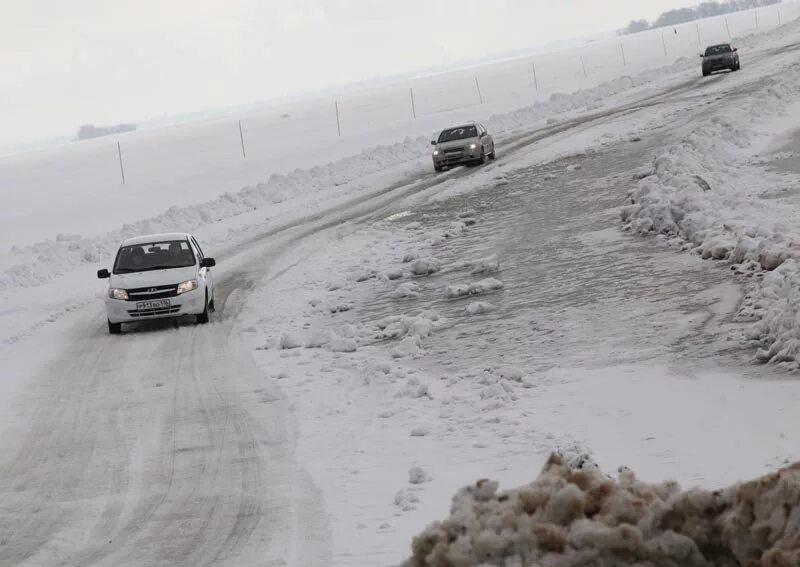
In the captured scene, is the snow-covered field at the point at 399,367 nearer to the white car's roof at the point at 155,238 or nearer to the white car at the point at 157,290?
the white car at the point at 157,290

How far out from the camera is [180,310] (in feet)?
57.3

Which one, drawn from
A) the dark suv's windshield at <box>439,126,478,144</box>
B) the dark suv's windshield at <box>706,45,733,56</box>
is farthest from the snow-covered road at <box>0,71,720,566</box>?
the dark suv's windshield at <box>706,45,733,56</box>

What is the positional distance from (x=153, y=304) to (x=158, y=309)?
4.4 inches

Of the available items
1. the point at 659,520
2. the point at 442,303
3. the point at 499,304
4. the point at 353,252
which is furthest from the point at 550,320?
the point at 659,520

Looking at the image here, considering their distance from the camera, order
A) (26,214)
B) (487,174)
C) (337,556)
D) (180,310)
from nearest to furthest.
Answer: (337,556) → (180,310) → (487,174) → (26,214)

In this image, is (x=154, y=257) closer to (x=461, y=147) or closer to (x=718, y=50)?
(x=461, y=147)

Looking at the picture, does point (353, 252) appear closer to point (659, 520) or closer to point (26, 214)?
point (659, 520)

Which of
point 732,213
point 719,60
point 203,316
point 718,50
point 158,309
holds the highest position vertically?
point 718,50

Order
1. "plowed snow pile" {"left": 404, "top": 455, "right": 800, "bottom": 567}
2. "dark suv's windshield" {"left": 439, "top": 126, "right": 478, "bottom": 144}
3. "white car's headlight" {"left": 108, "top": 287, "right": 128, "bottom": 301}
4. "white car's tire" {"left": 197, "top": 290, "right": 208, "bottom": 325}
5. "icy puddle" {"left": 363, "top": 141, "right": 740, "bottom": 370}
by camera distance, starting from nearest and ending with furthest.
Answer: "plowed snow pile" {"left": 404, "top": 455, "right": 800, "bottom": 567}
"icy puddle" {"left": 363, "top": 141, "right": 740, "bottom": 370}
"white car's headlight" {"left": 108, "top": 287, "right": 128, "bottom": 301}
"white car's tire" {"left": 197, "top": 290, "right": 208, "bottom": 325}
"dark suv's windshield" {"left": 439, "top": 126, "right": 478, "bottom": 144}

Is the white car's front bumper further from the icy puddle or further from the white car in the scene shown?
the icy puddle

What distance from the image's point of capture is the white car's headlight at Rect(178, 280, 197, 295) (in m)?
17.5

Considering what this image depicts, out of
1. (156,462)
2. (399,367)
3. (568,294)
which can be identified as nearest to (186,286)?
(399,367)

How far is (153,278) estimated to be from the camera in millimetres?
17906

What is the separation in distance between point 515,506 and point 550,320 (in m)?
10.5
